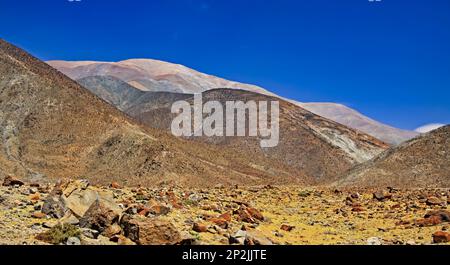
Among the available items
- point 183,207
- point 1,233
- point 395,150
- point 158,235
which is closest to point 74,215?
point 1,233

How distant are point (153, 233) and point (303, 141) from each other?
8999cm

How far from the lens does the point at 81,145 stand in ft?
197

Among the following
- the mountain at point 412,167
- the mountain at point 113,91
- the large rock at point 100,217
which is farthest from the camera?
the mountain at point 113,91

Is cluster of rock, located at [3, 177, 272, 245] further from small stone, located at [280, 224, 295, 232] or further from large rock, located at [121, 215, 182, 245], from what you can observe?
small stone, located at [280, 224, 295, 232]

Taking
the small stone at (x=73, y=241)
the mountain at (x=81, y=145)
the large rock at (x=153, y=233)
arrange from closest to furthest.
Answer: the small stone at (x=73, y=241), the large rock at (x=153, y=233), the mountain at (x=81, y=145)

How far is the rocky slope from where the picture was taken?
1230 centimetres

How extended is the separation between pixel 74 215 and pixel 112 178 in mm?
39281

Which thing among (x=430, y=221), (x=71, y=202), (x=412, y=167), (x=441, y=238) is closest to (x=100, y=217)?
(x=71, y=202)

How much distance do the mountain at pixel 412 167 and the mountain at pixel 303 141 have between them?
1001 inches

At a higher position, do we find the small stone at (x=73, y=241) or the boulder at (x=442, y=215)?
the boulder at (x=442, y=215)

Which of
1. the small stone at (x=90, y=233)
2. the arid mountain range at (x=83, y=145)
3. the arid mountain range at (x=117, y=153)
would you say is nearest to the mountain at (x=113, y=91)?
the arid mountain range at (x=117, y=153)

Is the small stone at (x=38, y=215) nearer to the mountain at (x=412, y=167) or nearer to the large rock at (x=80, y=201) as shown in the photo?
the large rock at (x=80, y=201)

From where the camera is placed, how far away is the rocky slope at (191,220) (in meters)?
12.3

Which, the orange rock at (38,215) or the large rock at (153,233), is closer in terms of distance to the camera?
the large rock at (153,233)
